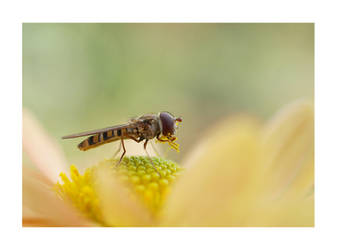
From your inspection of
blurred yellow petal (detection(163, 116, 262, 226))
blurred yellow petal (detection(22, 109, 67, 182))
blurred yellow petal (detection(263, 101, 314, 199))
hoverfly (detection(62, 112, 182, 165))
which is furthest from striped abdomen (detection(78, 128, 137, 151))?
blurred yellow petal (detection(263, 101, 314, 199))

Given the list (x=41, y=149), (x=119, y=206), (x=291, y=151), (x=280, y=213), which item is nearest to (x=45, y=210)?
(x=119, y=206)

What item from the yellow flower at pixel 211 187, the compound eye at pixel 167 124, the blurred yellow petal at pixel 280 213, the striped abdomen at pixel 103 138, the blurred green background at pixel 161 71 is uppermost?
the blurred green background at pixel 161 71

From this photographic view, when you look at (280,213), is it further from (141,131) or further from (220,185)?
(141,131)

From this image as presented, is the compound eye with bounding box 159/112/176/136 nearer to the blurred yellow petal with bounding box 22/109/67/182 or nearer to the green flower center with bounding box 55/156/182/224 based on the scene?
the green flower center with bounding box 55/156/182/224

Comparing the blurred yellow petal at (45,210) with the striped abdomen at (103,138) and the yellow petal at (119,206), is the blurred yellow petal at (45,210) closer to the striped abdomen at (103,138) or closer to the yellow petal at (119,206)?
the yellow petal at (119,206)

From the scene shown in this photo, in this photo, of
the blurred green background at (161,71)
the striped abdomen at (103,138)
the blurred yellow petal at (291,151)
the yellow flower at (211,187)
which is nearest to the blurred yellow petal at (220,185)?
the yellow flower at (211,187)
